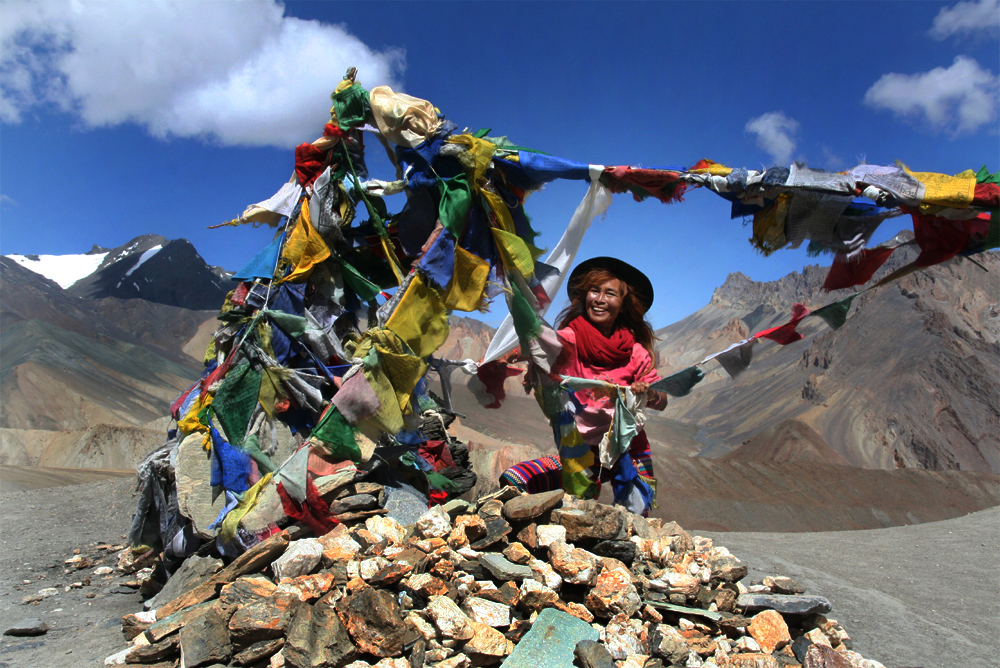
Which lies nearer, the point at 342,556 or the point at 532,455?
the point at 342,556

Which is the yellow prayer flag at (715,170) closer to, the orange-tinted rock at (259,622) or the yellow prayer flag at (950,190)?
the yellow prayer flag at (950,190)

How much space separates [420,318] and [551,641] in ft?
5.49

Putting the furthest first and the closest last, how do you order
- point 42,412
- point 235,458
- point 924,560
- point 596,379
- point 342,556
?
point 42,412 < point 924,560 < point 596,379 < point 235,458 < point 342,556

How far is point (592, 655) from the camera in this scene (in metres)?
2.08

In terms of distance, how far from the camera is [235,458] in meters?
3.09

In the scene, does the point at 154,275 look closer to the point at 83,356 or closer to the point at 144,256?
the point at 144,256

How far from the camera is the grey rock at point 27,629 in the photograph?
8.43ft

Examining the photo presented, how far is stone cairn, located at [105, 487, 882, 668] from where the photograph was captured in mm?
2094

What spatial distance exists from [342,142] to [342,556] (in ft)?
7.28

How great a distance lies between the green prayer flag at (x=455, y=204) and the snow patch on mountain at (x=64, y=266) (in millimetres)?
29900

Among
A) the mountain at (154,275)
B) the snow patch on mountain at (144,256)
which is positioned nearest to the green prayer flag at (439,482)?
the mountain at (154,275)

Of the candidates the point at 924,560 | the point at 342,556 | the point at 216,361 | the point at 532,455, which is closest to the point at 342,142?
the point at 216,361

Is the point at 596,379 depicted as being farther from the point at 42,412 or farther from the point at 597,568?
the point at 42,412

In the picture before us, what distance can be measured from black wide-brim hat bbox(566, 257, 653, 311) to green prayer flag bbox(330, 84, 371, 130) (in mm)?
1525
